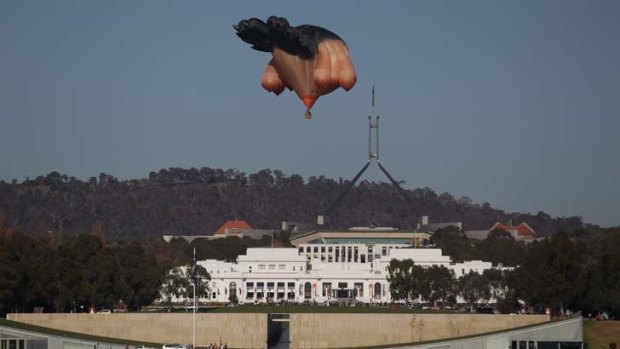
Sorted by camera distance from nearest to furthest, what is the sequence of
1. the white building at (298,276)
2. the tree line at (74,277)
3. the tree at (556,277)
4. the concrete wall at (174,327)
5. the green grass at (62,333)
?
the green grass at (62,333)
the concrete wall at (174,327)
the tree at (556,277)
the tree line at (74,277)
the white building at (298,276)

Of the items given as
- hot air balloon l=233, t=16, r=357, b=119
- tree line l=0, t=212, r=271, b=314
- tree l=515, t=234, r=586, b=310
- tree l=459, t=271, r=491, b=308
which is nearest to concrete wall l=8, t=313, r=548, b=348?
tree line l=0, t=212, r=271, b=314

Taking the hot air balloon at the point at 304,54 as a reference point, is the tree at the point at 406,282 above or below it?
below

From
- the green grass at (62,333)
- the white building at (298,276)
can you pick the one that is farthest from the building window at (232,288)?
the green grass at (62,333)

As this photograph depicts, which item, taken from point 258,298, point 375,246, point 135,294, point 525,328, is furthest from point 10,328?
point 375,246

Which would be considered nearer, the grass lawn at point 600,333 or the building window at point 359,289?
the grass lawn at point 600,333

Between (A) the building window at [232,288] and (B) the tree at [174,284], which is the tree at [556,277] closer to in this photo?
(B) the tree at [174,284]

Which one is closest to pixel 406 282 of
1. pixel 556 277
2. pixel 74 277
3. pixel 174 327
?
pixel 74 277

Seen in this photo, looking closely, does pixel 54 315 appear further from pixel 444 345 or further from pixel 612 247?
pixel 612 247
